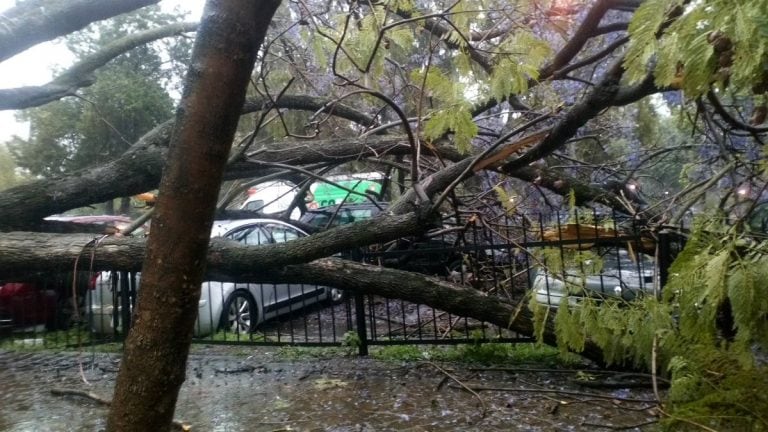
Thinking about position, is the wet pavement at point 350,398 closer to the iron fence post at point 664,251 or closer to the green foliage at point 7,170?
the iron fence post at point 664,251

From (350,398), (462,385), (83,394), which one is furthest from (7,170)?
(462,385)

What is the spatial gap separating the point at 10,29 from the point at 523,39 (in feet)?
18.2

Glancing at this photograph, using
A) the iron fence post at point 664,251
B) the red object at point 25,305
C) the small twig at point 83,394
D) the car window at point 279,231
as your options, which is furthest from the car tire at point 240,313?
the iron fence post at point 664,251

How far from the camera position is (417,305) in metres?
6.42

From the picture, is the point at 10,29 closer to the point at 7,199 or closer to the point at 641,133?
the point at 7,199

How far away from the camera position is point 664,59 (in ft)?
6.82

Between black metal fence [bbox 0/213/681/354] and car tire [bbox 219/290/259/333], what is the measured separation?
14 mm

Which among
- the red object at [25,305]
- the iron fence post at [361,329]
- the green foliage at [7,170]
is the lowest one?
the iron fence post at [361,329]

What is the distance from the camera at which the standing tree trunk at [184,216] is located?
228cm

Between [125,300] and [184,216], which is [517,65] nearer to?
[184,216]

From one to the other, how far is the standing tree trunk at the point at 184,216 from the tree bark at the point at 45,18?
525 cm

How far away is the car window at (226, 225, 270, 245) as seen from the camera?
8.15m

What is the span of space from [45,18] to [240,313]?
163 inches

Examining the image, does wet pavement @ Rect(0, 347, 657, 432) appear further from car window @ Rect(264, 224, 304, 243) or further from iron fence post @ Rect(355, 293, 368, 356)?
car window @ Rect(264, 224, 304, 243)
